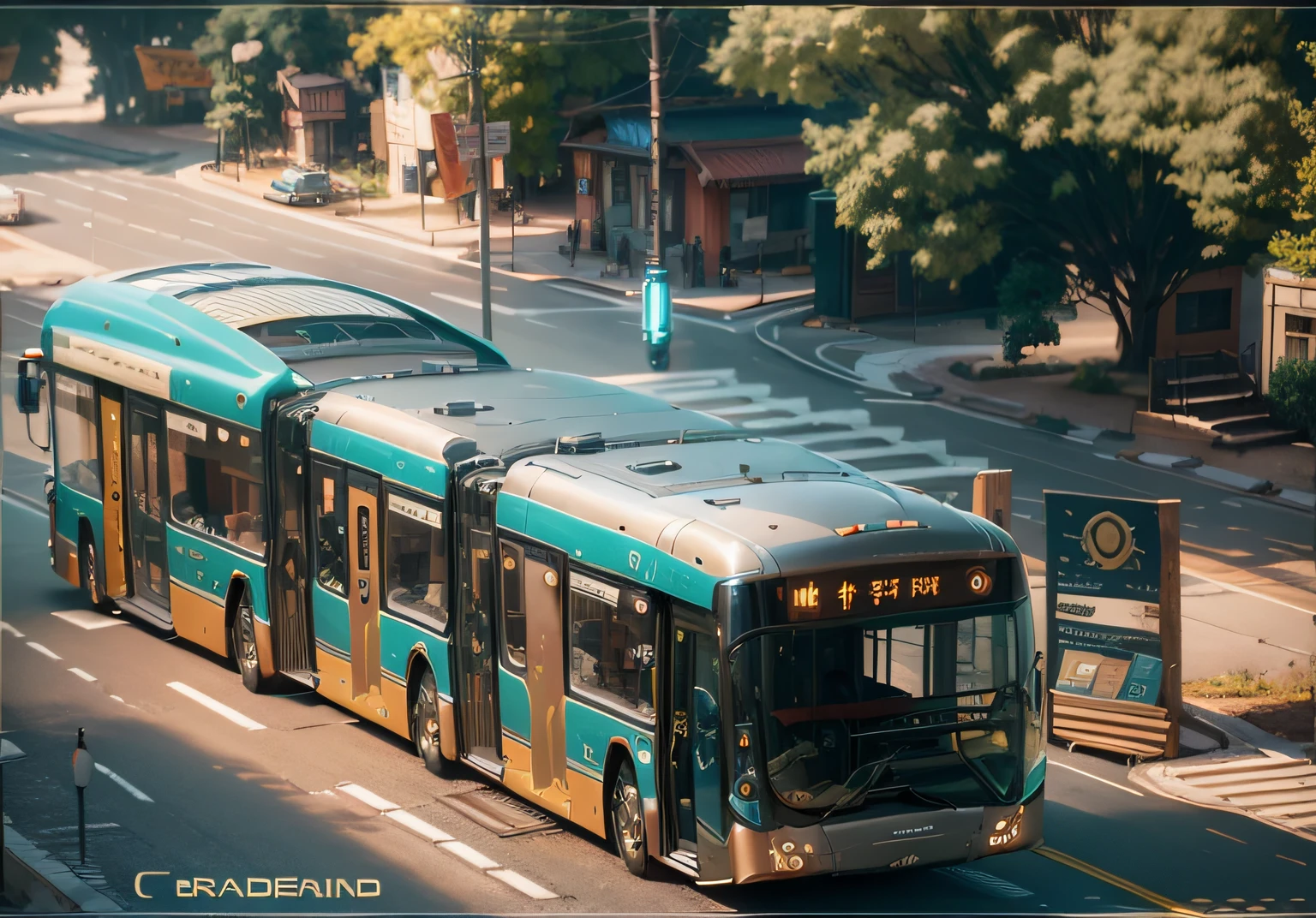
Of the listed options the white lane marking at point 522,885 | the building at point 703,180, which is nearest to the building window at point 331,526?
the building at point 703,180

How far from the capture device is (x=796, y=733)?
12070 millimetres

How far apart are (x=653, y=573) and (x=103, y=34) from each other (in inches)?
295

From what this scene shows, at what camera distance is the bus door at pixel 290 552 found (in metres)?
16.8

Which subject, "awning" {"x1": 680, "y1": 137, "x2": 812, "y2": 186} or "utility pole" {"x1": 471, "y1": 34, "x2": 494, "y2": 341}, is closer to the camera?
"utility pole" {"x1": 471, "y1": 34, "x2": 494, "y2": 341}

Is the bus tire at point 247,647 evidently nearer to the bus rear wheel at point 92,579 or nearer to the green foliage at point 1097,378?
the bus rear wheel at point 92,579

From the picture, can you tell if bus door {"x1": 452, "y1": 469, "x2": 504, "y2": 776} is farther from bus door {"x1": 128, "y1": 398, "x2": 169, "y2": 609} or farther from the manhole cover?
bus door {"x1": 128, "y1": 398, "x2": 169, "y2": 609}

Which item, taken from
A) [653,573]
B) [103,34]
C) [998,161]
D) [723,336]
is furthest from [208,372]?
[998,161]

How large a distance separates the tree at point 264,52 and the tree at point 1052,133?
338cm

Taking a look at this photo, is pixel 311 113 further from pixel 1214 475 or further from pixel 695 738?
pixel 1214 475

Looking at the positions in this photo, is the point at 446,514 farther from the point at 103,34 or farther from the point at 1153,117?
the point at 1153,117

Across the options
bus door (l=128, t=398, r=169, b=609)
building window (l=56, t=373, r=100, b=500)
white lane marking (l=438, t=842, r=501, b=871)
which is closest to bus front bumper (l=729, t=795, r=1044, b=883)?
white lane marking (l=438, t=842, r=501, b=871)

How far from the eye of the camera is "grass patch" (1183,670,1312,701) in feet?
54.6

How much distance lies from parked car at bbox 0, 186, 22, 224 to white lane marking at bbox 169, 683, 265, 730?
14.9ft

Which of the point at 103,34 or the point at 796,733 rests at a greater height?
the point at 103,34
